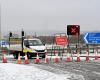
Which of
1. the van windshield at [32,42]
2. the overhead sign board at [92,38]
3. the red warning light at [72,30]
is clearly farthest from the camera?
the van windshield at [32,42]

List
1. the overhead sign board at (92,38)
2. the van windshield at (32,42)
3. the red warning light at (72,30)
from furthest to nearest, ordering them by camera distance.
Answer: the van windshield at (32,42), the overhead sign board at (92,38), the red warning light at (72,30)

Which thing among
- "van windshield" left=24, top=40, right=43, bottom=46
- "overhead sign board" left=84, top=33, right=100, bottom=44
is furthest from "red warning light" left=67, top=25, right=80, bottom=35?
"van windshield" left=24, top=40, right=43, bottom=46

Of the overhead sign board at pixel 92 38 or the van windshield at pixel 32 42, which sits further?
the van windshield at pixel 32 42

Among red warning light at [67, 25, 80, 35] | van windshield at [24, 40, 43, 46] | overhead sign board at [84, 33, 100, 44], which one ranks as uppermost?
red warning light at [67, 25, 80, 35]

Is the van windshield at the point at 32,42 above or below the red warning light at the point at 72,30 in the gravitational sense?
below

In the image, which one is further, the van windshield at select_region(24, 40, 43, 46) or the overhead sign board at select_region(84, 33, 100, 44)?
the van windshield at select_region(24, 40, 43, 46)

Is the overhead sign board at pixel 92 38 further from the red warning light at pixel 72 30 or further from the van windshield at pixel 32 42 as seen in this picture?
the van windshield at pixel 32 42

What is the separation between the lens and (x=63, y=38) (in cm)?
4506

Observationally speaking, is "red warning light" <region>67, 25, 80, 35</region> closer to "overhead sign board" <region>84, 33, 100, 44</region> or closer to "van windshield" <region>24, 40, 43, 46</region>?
"overhead sign board" <region>84, 33, 100, 44</region>

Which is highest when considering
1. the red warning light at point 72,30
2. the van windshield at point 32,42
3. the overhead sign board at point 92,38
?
the red warning light at point 72,30

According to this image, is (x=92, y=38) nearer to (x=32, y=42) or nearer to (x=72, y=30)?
(x=72, y=30)

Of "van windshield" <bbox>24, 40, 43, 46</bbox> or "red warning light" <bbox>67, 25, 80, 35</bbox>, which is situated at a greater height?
"red warning light" <bbox>67, 25, 80, 35</bbox>

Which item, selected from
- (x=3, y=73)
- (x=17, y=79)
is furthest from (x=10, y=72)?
(x=17, y=79)

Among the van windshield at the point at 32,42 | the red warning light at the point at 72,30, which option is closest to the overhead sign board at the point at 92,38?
the red warning light at the point at 72,30
